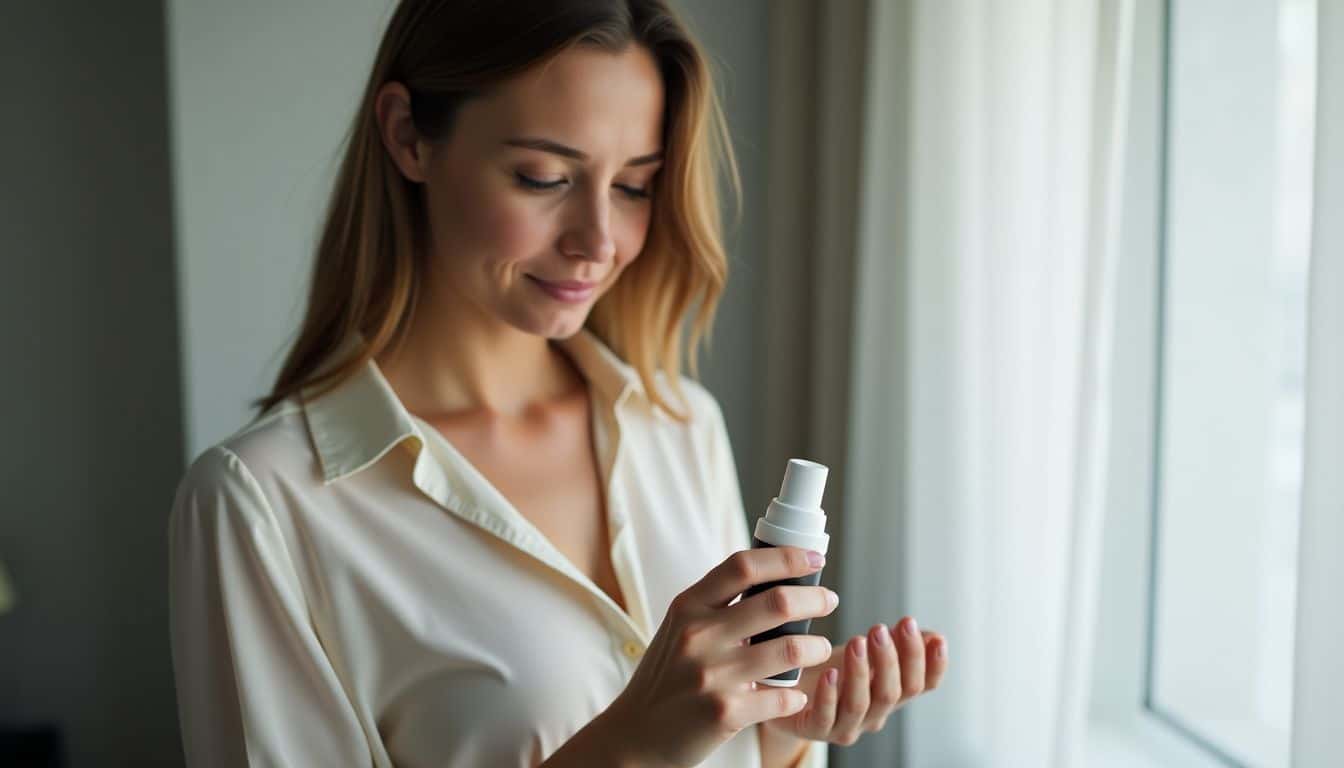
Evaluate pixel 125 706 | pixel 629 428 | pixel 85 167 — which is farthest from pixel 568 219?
pixel 125 706

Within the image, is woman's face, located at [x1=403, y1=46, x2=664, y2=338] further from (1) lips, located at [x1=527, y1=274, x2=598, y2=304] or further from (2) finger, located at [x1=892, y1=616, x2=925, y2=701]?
(2) finger, located at [x1=892, y1=616, x2=925, y2=701]

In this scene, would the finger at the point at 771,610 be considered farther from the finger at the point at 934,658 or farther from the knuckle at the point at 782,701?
the finger at the point at 934,658

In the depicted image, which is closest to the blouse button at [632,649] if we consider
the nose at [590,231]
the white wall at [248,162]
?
the nose at [590,231]

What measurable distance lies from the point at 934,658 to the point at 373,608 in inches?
20.3

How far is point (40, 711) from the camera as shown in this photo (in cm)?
265

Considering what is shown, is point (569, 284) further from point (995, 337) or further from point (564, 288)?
point (995, 337)

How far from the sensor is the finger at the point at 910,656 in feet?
3.07

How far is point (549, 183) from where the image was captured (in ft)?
3.37

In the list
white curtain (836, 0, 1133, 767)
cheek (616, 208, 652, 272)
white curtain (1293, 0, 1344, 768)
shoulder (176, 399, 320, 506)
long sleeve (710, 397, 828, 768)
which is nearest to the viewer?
white curtain (1293, 0, 1344, 768)

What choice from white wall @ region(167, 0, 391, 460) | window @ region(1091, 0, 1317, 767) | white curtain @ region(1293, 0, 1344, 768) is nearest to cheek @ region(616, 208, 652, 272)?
white curtain @ region(1293, 0, 1344, 768)

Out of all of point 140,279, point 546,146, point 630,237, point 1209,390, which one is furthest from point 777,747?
point 140,279

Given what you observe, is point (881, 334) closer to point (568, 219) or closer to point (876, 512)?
point (876, 512)

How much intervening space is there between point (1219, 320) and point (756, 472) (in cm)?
101

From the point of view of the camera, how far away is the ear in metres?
1.09
